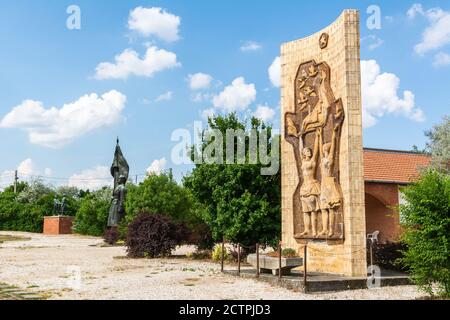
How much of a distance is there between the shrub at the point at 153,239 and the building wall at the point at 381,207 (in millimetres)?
10055

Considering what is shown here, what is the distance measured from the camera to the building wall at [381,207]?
24.2m

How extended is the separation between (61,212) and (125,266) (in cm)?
3531

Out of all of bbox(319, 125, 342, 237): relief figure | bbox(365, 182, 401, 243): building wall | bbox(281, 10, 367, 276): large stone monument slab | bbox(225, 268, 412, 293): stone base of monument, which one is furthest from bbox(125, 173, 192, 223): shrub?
bbox(225, 268, 412, 293): stone base of monument

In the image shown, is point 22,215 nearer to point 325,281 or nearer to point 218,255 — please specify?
point 218,255

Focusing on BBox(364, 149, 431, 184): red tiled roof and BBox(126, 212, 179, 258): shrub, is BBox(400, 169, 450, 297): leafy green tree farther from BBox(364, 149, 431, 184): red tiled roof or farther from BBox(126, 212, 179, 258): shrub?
BBox(364, 149, 431, 184): red tiled roof

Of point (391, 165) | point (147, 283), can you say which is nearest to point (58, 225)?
point (391, 165)

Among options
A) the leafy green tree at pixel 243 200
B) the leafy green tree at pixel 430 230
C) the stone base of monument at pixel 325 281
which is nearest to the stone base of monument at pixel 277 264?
the stone base of monument at pixel 325 281

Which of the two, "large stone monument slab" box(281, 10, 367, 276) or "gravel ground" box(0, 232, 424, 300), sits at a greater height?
"large stone monument slab" box(281, 10, 367, 276)

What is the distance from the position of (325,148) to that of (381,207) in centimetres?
1387

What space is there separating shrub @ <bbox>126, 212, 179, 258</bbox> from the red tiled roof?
994 centimetres

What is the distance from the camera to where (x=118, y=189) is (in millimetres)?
31156

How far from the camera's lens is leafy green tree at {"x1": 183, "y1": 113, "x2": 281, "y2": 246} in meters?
16.9
